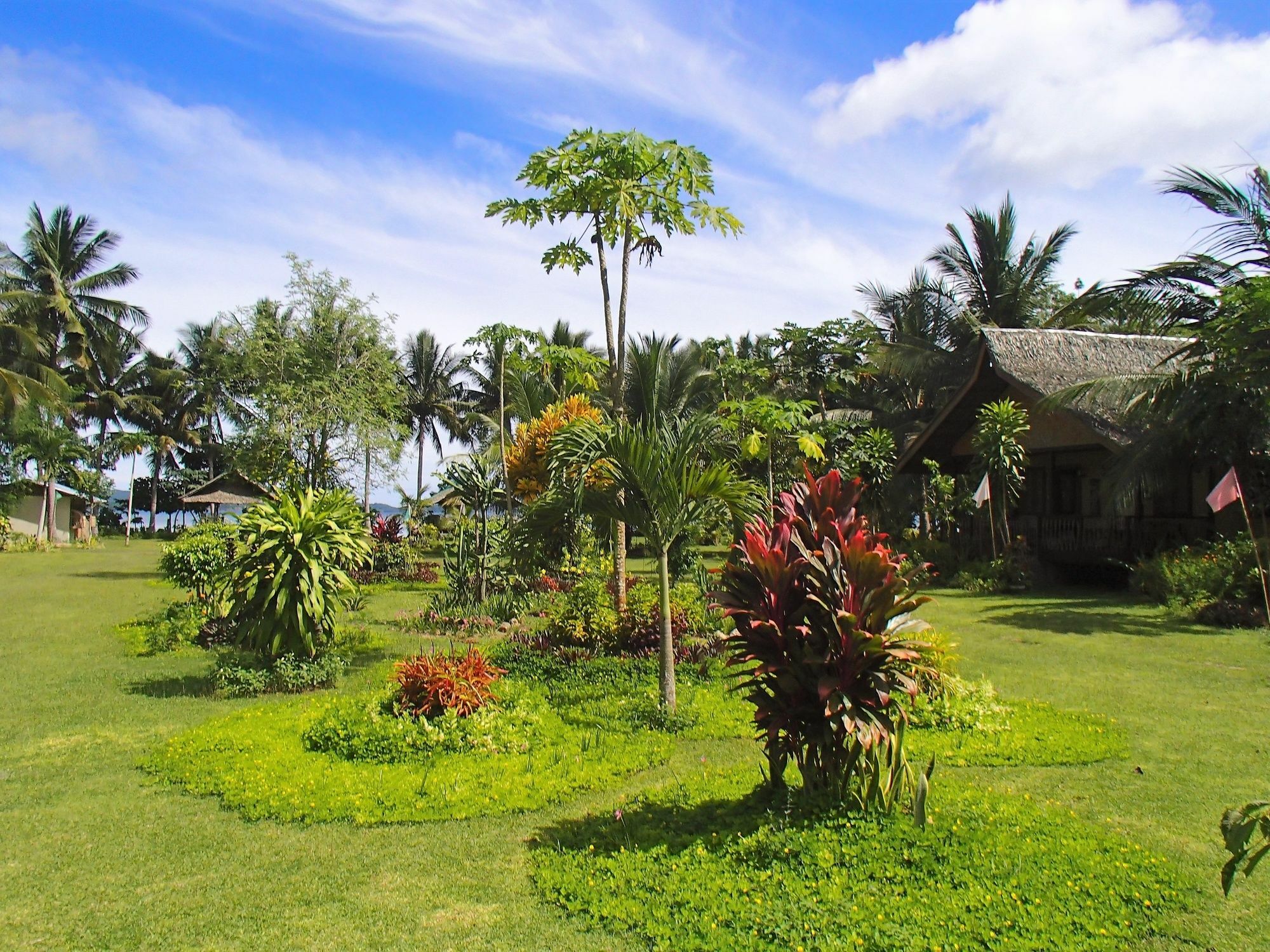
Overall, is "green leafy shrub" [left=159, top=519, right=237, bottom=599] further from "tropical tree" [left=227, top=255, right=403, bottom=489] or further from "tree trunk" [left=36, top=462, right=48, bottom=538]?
"tree trunk" [left=36, top=462, right=48, bottom=538]

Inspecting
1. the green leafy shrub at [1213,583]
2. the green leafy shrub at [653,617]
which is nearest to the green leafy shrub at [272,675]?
the green leafy shrub at [653,617]

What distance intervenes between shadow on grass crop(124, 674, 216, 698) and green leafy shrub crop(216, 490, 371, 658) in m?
0.57

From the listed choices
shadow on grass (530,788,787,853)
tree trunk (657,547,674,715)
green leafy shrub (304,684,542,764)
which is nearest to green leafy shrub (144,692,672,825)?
green leafy shrub (304,684,542,764)

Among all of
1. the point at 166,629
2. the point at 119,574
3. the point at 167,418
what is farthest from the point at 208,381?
the point at 166,629

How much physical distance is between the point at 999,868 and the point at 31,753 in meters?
6.68

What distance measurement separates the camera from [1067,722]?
7.38 meters

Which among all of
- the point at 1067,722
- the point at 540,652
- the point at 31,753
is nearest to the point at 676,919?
the point at 1067,722

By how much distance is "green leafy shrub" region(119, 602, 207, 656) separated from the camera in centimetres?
1124

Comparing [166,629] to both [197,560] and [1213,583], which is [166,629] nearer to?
[197,560]

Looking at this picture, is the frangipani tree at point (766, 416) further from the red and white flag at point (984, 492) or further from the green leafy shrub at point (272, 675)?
the red and white flag at point (984, 492)

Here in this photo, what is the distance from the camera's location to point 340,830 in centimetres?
520

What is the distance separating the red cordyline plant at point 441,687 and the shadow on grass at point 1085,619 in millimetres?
8498

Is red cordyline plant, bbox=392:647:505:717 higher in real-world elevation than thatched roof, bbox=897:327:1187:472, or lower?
lower

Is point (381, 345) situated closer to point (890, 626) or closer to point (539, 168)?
point (539, 168)
